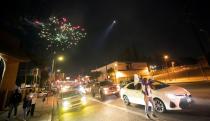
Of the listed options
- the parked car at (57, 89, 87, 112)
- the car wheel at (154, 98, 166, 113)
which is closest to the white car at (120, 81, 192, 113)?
the car wheel at (154, 98, 166, 113)

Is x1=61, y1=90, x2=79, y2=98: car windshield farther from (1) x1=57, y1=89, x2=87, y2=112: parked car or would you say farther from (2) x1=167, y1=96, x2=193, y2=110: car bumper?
(2) x1=167, y1=96, x2=193, y2=110: car bumper

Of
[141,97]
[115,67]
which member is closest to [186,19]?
[141,97]

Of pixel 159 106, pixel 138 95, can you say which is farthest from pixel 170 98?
pixel 138 95

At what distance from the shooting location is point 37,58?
27.3 meters

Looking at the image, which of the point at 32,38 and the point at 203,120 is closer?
the point at 203,120

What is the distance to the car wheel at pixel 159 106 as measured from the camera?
7.89 m

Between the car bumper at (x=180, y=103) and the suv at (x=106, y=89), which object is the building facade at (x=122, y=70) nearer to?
the suv at (x=106, y=89)

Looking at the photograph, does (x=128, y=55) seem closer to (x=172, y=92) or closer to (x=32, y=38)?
(x=32, y=38)

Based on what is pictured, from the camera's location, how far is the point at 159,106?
26.7ft

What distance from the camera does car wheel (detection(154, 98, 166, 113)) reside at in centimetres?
789

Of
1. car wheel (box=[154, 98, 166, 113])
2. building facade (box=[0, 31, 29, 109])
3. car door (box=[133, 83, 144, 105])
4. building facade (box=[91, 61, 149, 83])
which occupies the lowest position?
car wheel (box=[154, 98, 166, 113])

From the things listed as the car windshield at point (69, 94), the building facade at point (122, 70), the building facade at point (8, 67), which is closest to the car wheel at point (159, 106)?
the car windshield at point (69, 94)

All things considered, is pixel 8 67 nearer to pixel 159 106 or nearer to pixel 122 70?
pixel 159 106

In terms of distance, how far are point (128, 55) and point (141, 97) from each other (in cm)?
8122
